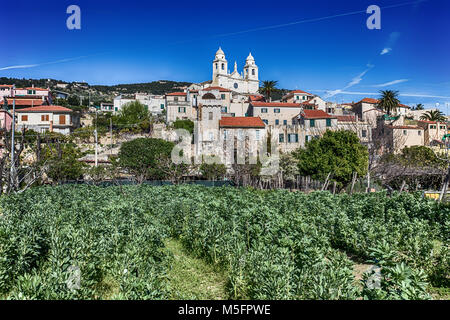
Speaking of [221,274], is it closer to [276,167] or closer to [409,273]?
[409,273]

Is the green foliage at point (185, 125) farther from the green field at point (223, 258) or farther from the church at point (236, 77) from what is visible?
the green field at point (223, 258)

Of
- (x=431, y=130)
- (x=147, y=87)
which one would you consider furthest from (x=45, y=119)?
(x=147, y=87)

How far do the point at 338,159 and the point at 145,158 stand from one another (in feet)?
73.8

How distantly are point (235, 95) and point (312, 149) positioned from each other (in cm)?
5015

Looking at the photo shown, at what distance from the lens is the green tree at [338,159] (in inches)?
1197

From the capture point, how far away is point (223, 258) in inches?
355

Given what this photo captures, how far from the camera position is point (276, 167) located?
1606 inches

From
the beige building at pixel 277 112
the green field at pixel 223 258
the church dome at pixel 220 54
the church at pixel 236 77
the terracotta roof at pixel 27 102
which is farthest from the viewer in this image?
the church dome at pixel 220 54

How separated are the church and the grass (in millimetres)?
85145

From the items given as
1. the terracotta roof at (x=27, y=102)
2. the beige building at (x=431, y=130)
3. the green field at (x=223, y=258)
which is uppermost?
the terracotta roof at (x=27, y=102)

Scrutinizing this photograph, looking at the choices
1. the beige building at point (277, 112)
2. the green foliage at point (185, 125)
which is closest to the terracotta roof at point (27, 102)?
the green foliage at point (185, 125)

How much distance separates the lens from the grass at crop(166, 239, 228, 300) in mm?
7133

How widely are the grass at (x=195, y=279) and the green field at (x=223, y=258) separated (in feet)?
0.09
